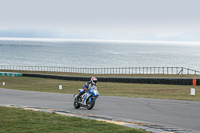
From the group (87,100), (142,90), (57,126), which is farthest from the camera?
(142,90)

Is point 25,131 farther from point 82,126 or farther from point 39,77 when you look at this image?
point 39,77

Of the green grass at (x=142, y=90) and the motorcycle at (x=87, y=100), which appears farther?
the green grass at (x=142, y=90)

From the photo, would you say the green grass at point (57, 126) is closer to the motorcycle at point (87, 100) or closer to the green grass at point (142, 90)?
the motorcycle at point (87, 100)

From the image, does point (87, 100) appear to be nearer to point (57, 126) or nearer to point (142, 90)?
point (57, 126)

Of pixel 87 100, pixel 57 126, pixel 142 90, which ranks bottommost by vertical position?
pixel 142 90

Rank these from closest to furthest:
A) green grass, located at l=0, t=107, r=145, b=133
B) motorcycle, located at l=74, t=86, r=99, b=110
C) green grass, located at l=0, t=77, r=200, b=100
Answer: green grass, located at l=0, t=107, r=145, b=133 → motorcycle, located at l=74, t=86, r=99, b=110 → green grass, located at l=0, t=77, r=200, b=100

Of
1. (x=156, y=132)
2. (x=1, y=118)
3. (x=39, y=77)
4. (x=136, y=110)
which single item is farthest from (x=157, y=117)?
(x=39, y=77)

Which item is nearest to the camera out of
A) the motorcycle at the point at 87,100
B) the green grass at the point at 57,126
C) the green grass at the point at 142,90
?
the green grass at the point at 57,126

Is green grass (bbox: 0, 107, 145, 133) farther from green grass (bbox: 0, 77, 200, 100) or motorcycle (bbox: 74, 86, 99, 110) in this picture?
green grass (bbox: 0, 77, 200, 100)

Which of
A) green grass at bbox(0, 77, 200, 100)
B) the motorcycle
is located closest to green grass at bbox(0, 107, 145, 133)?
the motorcycle

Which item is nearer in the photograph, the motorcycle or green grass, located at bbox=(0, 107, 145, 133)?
green grass, located at bbox=(0, 107, 145, 133)

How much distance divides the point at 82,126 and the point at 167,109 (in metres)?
6.48

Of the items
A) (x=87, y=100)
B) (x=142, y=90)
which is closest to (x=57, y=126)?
(x=87, y=100)

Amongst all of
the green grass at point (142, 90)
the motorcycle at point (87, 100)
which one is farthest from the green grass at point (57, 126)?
the green grass at point (142, 90)
